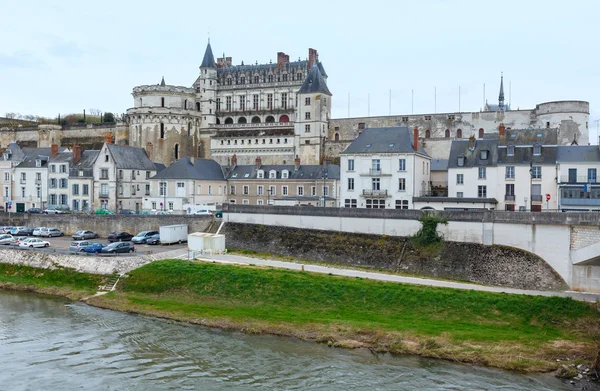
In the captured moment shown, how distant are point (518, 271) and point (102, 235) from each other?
27.7m

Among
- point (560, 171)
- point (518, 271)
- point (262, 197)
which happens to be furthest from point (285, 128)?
point (518, 271)

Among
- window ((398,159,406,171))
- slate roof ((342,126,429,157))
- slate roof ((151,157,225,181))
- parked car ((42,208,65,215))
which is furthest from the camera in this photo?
Answer: parked car ((42,208,65,215))

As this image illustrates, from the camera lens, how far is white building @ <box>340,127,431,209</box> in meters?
38.2

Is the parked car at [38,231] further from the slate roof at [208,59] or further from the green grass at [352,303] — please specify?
the slate roof at [208,59]

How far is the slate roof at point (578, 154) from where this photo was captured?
1375 inches

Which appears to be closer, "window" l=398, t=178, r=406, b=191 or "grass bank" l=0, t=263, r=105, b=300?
"grass bank" l=0, t=263, r=105, b=300

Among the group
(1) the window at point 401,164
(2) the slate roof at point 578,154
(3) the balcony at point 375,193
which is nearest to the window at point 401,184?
(1) the window at point 401,164

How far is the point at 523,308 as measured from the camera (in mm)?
23375

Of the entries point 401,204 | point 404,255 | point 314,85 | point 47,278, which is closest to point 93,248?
point 47,278

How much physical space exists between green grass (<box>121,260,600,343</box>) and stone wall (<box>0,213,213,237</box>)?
9.34 metres

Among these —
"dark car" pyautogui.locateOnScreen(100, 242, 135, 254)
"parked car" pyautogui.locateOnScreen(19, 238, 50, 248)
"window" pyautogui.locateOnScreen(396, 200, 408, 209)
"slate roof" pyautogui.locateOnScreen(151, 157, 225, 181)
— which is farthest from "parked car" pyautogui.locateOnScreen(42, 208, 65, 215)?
"window" pyautogui.locateOnScreen(396, 200, 408, 209)

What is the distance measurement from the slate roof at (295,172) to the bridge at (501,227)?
10486 mm

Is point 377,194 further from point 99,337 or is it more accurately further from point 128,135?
point 128,135

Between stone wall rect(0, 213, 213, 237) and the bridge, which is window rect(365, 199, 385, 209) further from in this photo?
stone wall rect(0, 213, 213, 237)
